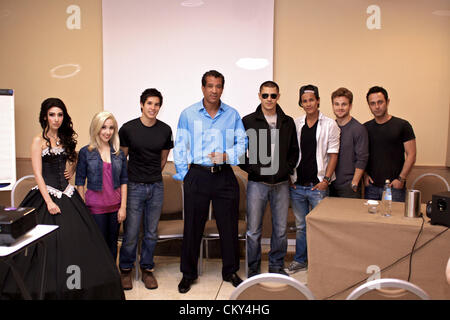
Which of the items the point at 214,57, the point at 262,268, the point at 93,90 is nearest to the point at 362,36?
the point at 214,57

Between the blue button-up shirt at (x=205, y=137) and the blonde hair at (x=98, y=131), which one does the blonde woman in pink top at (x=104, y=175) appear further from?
the blue button-up shirt at (x=205, y=137)

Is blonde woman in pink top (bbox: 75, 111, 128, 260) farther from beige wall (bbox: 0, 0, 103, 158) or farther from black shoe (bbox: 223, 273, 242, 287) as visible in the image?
beige wall (bbox: 0, 0, 103, 158)

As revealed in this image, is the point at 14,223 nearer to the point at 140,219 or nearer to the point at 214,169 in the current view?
the point at 140,219

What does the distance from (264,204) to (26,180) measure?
212 centimetres

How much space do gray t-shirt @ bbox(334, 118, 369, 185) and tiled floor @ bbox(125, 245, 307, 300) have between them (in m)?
0.98

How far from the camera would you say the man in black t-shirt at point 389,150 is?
3.46 metres

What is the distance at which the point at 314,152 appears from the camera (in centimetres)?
344

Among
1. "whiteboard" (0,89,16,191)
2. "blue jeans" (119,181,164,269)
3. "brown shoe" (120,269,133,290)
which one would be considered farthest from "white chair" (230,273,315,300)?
"whiteboard" (0,89,16,191)

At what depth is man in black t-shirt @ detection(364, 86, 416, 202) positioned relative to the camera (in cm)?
346

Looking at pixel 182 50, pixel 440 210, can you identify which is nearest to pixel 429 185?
pixel 440 210

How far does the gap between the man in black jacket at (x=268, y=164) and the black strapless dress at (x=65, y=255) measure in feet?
3.94

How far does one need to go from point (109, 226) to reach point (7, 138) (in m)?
1.95

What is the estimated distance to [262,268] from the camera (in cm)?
371
